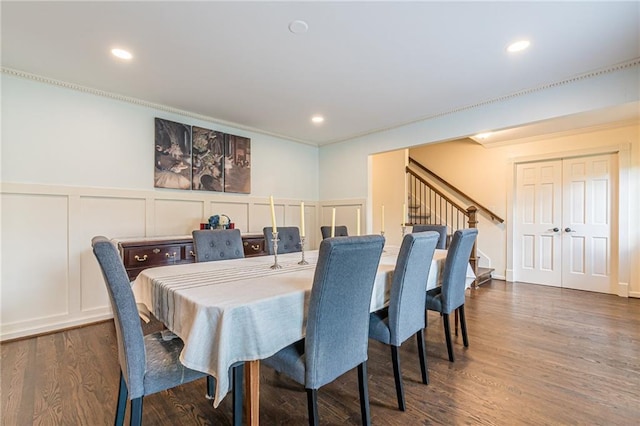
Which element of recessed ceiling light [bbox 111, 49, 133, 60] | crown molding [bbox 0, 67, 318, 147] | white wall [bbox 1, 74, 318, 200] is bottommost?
white wall [bbox 1, 74, 318, 200]

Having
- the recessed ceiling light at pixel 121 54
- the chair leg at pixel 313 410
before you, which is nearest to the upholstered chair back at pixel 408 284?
the chair leg at pixel 313 410

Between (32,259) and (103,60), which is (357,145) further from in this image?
(32,259)

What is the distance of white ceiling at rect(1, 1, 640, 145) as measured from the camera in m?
1.91

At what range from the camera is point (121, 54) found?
2.40 m

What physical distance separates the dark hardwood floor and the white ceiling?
244 cm

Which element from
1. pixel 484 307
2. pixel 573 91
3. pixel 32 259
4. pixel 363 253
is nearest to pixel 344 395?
pixel 363 253

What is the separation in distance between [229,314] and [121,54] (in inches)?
96.8

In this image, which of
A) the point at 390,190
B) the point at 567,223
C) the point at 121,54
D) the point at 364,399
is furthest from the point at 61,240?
the point at 567,223

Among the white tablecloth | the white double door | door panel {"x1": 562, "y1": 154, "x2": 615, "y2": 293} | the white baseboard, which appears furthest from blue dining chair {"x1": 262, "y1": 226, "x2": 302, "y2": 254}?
door panel {"x1": 562, "y1": 154, "x2": 615, "y2": 293}

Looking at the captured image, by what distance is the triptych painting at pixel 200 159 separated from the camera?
3.54 meters

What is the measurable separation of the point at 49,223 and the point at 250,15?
278 centimetres

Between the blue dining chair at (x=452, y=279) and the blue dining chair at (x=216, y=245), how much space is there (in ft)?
→ 5.54

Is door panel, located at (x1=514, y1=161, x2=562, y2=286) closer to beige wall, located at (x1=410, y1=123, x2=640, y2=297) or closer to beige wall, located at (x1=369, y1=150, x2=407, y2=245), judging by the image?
beige wall, located at (x1=410, y1=123, x2=640, y2=297)

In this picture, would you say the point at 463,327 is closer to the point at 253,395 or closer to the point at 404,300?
the point at 404,300
